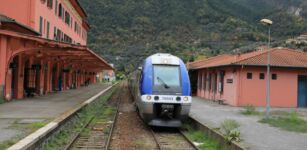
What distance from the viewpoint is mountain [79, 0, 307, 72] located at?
81.8 metres

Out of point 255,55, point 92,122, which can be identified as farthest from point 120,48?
point 92,122

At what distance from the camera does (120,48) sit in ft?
298

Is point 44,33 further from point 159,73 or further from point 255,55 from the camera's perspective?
point 159,73

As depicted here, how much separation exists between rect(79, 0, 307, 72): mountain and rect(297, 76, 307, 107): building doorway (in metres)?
44.6

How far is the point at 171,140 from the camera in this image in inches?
551

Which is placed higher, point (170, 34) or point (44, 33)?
point (170, 34)

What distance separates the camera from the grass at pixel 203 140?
40.9ft

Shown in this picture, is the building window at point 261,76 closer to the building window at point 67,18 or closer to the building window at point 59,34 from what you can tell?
the building window at point 59,34

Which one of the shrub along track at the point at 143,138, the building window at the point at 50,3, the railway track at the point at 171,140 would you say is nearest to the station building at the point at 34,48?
the building window at the point at 50,3

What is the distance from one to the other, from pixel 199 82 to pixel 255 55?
11.3 metres

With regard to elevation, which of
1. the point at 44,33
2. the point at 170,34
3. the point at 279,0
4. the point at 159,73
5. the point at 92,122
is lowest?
the point at 92,122

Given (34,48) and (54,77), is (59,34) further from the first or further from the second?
(34,48)

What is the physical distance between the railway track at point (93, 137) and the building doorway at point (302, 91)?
53.7 ft

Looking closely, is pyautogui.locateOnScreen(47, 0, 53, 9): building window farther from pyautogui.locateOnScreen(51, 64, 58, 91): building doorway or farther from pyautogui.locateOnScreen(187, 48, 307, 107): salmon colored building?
pyautogui.locateOnScreen(187, 48, 307, 107): salmon colored building
